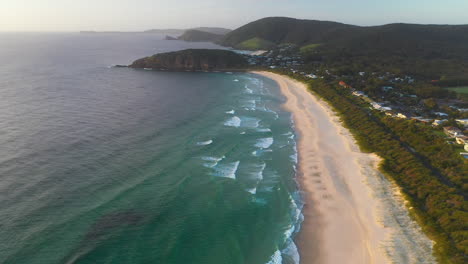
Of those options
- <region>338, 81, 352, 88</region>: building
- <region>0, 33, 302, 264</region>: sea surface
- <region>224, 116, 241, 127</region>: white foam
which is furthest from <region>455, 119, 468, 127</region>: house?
<region>224, 116, 241, 127</region>: white foam

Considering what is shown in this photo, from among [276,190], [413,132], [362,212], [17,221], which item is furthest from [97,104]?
[413,132]

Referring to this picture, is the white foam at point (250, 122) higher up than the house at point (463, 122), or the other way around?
the house at point (463, 122)

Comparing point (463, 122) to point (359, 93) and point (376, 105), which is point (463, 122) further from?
point (359, 93)

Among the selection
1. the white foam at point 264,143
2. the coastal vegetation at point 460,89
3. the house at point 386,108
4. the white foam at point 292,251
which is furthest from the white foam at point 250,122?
the coastal vegetation at point 460,89

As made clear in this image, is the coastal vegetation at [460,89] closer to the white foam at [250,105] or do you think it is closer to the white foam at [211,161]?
the white foam at [250,105]

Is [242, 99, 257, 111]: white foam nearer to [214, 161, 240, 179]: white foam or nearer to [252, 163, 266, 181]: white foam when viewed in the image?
[252, 163, 266, 181]: white foam

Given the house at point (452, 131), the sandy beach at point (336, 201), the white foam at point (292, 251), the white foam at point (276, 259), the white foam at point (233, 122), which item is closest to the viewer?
the white foam at point (276, 259)

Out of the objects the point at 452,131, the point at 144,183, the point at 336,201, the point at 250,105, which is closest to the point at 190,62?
the point at 250,105

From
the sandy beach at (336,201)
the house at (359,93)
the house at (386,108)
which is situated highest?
the house at (359,93)
